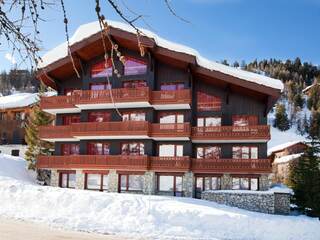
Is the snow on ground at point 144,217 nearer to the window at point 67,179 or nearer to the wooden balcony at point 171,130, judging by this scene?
the wooden balcony at point 171,130

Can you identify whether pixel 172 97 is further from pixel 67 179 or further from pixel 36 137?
pixel 36 137

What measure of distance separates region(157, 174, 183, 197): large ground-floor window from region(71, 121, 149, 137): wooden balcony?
361 centimetres

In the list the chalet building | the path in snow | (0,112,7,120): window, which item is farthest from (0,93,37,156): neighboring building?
the path in snow

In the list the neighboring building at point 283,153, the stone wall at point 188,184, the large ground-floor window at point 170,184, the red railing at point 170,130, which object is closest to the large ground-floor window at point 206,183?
the stone wall at point 188,184

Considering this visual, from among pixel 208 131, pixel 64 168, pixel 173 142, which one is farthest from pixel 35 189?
pixel 208 131

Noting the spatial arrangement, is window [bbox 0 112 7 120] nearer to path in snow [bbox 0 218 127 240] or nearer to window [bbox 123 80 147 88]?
window [bbox 123 80 147 88]

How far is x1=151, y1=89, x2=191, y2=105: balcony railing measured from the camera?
96.7 feet

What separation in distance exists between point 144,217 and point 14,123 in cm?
3378

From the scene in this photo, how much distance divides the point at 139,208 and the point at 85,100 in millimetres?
11063

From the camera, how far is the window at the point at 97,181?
3192 cm

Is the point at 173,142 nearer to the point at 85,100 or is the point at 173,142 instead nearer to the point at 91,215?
the point at 85,100

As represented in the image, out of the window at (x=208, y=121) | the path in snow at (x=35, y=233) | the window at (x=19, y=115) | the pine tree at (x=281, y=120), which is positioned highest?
the pine tree at (x=281, y=120)

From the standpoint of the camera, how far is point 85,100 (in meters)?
31.7

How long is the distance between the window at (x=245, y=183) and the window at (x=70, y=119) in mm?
13389
